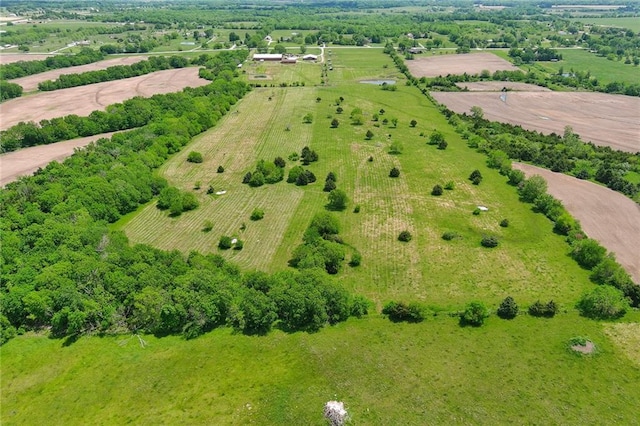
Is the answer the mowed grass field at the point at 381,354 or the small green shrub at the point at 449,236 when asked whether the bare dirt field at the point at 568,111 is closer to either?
the mowed grass field at the point at 381,354

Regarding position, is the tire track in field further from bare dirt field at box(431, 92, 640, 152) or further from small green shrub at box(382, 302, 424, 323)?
bare dirt field at box(431, 92, 640, 152)

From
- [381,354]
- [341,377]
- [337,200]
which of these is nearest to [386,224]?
[337,200]

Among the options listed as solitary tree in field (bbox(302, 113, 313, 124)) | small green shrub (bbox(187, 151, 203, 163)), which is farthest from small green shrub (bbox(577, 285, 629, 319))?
solitary tree in field (bbox(302, 113, 313, 124))

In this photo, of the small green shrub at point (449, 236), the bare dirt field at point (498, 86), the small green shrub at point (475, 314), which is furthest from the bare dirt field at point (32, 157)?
the bare dirt field at point (498, 86)

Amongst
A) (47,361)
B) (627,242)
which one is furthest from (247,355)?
(627,242)

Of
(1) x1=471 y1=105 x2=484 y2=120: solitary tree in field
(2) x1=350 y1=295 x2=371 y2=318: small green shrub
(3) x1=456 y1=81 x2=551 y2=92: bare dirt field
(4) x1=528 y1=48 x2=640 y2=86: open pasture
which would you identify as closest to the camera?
(2) x1=350 y1=295 x2=371 y2=318: small green shrub
